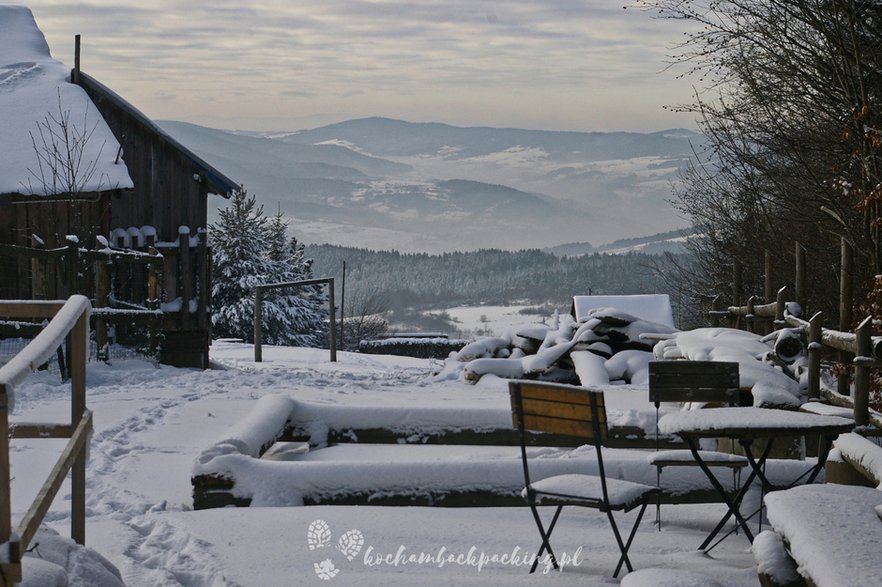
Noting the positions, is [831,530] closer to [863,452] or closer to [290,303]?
[863,452]

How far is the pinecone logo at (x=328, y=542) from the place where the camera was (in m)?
5.33

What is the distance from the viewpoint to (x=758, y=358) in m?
10.4

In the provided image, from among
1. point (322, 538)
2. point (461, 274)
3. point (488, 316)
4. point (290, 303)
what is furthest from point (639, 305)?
point (461, 274)

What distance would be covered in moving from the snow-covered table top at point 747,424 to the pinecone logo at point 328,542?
1.72 m

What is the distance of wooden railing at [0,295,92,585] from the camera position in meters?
3.23

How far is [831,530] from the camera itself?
401 cm

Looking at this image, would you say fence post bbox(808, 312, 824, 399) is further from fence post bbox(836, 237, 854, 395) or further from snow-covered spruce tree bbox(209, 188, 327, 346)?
snow-covered spruce tree bbox(209, 188, 327, 346)

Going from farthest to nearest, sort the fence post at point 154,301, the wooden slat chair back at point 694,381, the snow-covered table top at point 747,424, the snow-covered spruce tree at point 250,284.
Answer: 1. the snow-covered spruce tree at point 250,284
2. the fence post at point 154,301
3. the wooden slat chair back at point 694,381
4. the snow-covered table top at point 747,424

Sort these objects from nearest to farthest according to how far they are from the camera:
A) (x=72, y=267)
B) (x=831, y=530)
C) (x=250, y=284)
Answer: (x=831, y=530)
(x=72, y=267)
(x=250, y=284)

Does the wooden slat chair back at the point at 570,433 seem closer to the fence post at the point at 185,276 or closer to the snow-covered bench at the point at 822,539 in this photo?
the snow-covered bench at the point at 822,539

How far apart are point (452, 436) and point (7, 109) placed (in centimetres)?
1444

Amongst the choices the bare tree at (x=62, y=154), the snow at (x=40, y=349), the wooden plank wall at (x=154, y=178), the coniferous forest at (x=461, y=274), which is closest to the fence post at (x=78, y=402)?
the snow at (x=40, y=349)

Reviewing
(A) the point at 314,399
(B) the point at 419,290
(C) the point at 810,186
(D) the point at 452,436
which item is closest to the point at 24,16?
(A) the point at 314,399

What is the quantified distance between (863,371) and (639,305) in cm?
1462
